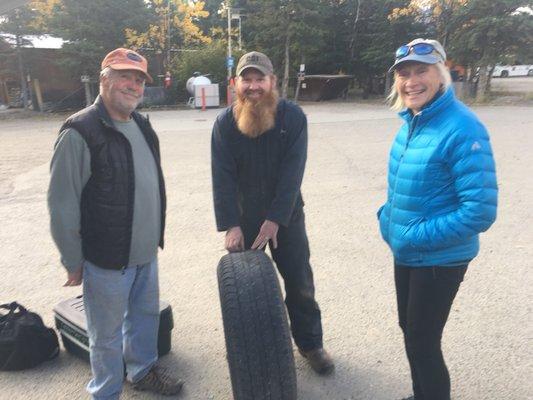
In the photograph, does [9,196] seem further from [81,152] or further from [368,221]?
[81,152]

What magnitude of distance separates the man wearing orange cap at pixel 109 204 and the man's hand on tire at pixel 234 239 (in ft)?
1.43

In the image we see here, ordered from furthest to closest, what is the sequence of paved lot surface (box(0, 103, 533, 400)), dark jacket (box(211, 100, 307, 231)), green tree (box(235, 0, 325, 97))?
green tree (box(235, 0, 325, 97)) < paved lot surface (box(0, 103, 533, 400)) < dark jacket (box(211, 100, 307, 231))

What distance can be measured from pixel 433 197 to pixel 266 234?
3.48 ft

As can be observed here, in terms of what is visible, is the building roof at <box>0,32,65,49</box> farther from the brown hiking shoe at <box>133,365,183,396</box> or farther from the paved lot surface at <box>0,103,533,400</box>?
the brown hiking shoe at <box>133,365,183,396</box>

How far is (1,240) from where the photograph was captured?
5660 mm

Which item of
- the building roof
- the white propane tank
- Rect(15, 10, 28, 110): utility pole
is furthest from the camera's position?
the white propane tank

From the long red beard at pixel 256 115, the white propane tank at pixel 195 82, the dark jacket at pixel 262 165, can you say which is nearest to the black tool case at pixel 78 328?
the dark jacket at pixel 262 165

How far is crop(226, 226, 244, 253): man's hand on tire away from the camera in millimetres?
2984

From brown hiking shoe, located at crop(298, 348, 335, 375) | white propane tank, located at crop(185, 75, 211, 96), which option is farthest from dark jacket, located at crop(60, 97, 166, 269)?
white propane tank, located at crop(185, 75, 211, 96)

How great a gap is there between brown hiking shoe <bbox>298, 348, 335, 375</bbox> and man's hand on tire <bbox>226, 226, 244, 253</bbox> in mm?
898

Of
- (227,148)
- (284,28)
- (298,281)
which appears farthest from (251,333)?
(284,28)

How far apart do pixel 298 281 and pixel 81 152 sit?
5.22 feet

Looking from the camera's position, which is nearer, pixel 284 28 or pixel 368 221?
pixel 368 221

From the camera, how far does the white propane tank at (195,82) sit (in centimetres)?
2280
